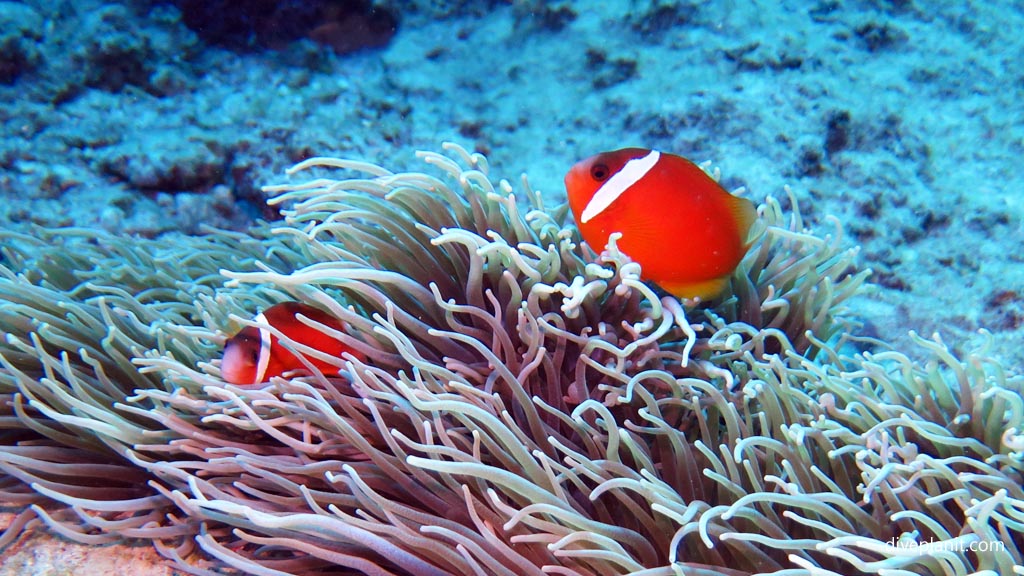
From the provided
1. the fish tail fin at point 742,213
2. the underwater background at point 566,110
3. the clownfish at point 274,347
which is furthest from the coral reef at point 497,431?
the underwater background at point 566,110

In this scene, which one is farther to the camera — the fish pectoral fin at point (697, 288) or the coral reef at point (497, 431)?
the fish pectoral fin at point (697, 288)

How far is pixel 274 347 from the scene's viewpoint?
158 cm

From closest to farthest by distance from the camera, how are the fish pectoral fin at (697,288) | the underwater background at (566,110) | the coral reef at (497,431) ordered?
the coral reef at (497,431)
the fish pectoral fin at (697,288)
the underwater background at (566,110)

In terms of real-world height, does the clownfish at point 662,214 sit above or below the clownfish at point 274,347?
above

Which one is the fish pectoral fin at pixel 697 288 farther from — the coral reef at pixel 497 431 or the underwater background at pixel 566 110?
the underwater background at pixel 566 110

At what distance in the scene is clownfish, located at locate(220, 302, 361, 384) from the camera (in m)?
1.56

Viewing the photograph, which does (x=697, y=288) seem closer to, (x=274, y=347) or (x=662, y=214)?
(x=662, y=214)

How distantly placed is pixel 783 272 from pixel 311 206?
55.2 inches

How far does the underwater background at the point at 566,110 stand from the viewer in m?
2.83

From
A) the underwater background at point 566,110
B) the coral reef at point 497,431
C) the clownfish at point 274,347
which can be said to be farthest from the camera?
the underwater background at point 566,110

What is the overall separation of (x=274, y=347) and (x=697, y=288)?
1.07 metres

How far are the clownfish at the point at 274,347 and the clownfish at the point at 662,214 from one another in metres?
0.71

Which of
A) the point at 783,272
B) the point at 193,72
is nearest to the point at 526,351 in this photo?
the point at 783,272

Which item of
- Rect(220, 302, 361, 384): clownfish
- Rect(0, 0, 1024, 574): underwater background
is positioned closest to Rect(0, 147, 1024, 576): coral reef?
Rect(220, 302, 361, 384): clownfish
